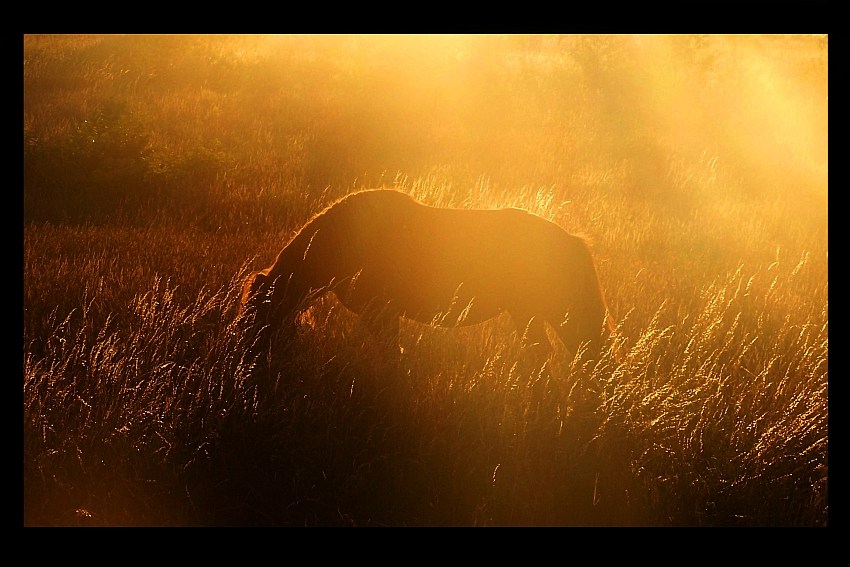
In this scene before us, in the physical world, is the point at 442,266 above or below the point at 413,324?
above

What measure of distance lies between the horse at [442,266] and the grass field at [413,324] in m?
0.29

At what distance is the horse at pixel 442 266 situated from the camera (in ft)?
13.3

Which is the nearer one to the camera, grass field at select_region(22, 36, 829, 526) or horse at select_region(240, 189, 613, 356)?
grass field at select_region(22, 36, 829, 526)

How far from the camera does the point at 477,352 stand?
4.37 m

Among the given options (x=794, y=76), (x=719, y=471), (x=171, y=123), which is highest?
(x=794, y=76)

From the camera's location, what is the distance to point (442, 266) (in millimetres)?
4070

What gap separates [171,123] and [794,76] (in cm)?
1222

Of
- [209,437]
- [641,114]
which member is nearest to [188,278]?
[209,437]

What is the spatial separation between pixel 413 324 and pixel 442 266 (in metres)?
0.72

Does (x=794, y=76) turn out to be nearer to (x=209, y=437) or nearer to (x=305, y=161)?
(x=305, y=161)

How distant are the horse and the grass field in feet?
0.94

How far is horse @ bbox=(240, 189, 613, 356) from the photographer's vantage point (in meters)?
4.05

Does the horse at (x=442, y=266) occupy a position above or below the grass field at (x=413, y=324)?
above

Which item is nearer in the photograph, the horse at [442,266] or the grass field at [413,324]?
the grass field at [413,324]
